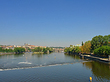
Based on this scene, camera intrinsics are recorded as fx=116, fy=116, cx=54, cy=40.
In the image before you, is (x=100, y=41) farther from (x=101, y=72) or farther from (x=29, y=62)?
(x=29, y=62)

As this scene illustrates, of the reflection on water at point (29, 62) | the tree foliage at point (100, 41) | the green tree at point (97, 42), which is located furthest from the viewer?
the green tree at point (97, 42)

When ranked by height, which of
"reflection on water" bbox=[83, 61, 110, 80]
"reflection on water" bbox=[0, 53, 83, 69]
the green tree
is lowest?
→ "reflection on water" bbox=[83, 61, 110, 80]

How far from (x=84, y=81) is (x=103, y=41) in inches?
3107

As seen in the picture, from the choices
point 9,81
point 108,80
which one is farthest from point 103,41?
point 9,81

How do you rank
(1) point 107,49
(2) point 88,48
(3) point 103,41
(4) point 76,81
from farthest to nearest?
(2) point 88,48
(3) point 103,41
(1) point 107,49
(4) point 76,81

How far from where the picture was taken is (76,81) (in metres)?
33.3

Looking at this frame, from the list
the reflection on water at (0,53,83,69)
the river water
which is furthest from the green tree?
the river water

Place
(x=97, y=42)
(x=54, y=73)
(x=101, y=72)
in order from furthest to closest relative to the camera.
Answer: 1. (x=97, y=42)
2. (x=101, y=72)
3. (x=54, y=73)

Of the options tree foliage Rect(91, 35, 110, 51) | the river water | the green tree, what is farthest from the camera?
the green tree

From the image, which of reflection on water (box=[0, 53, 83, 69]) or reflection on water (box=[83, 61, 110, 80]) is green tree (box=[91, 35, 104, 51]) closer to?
reflection on water (box=[0, 53, 83, 69])

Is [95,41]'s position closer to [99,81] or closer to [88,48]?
[88,48]

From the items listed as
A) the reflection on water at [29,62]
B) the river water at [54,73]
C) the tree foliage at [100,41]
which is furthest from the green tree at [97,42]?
the river water at [54,73]

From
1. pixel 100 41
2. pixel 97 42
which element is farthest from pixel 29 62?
pixel 100 41

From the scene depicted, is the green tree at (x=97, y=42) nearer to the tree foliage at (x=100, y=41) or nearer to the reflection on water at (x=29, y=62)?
the tree foliage at (x=100, y=41)
